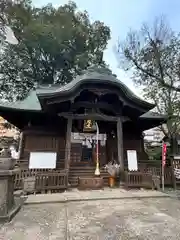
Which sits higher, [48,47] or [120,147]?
[48,47]

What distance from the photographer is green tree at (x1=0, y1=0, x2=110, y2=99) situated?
19.5m

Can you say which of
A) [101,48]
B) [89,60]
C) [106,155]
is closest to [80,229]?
[106,155]

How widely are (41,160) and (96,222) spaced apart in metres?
4.50

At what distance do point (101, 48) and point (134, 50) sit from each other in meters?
10.00

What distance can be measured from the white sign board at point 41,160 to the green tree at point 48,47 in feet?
44.1

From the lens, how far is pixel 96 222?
13.5ft

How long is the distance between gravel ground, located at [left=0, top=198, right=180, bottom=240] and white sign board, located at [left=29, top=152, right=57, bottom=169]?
2.67m

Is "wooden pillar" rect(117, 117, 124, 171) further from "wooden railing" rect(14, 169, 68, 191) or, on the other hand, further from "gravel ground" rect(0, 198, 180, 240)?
"gravel ground" rect(0, 198, 180, 240)

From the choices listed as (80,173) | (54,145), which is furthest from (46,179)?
(54,145)

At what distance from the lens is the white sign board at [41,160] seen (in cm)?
802

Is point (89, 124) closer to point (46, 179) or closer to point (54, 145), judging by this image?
point (54, 145)

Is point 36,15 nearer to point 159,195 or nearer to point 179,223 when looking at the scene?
point 159,195

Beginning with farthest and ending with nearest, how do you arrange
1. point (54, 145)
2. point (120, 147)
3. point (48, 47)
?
1. point (48, 47)
2. point (54, 145)
3. point (120, 147)

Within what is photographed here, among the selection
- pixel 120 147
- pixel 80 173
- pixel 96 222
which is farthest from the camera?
pixel 80 173
